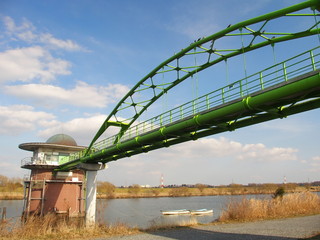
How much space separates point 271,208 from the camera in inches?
862

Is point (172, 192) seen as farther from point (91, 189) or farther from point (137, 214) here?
point (91, 189)

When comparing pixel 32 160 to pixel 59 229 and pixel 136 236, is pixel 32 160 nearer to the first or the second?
pixel 59 229

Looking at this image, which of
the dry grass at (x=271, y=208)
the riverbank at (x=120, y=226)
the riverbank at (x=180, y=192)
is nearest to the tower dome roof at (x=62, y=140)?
the riverbank at (x=120, y=226)

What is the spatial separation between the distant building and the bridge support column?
6.95 meters

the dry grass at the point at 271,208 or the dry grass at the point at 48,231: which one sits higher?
the dry grass at the point at 271,208

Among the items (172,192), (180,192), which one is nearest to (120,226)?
(172,192)

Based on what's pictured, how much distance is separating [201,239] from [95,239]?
5797 mm

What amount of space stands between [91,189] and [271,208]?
16.5 m

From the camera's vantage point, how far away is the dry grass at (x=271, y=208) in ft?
66.8

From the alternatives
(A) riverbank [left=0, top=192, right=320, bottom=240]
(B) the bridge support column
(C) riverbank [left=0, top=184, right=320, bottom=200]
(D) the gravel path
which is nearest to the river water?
(B) the bridge support column

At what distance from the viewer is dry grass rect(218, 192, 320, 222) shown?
66.8 feet

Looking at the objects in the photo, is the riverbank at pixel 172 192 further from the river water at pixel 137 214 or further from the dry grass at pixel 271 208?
the dry grass at pixel 271 208

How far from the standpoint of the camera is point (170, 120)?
60.4 feet

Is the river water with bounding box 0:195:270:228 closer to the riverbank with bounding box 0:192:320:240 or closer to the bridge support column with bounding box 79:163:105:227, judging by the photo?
the bridge support column with bounding box 79:163:105:227
